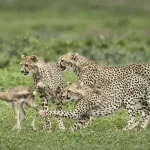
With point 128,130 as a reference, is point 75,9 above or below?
above

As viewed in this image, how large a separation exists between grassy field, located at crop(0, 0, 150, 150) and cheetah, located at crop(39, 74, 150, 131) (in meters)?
0.33

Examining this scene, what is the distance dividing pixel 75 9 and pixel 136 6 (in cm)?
499

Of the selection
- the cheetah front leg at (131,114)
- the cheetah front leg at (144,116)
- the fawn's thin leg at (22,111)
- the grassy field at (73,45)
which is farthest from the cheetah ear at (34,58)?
the cheetah front leg at (144,116)

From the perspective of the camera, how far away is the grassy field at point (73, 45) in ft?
41.5

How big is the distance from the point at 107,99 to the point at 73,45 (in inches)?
479

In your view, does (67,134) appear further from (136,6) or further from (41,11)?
(136,6)

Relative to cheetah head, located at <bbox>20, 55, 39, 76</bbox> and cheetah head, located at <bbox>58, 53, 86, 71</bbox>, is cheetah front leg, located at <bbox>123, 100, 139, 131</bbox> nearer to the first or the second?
cheetah head, located at <bbox>58, 53, 86, 71</bbox>

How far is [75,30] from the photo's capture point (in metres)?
39.3

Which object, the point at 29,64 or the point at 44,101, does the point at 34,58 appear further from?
the point at 44,101

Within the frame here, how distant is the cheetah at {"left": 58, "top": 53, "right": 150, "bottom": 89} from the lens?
14.6 meters

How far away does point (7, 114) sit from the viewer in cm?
1538

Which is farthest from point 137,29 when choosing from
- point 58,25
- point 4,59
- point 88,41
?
point 4,59

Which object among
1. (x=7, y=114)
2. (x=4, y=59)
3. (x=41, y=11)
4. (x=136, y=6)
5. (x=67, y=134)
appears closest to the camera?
(x=67, y=134)

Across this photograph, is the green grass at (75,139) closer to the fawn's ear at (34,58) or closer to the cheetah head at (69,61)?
the fawn's ear at (34,58)
